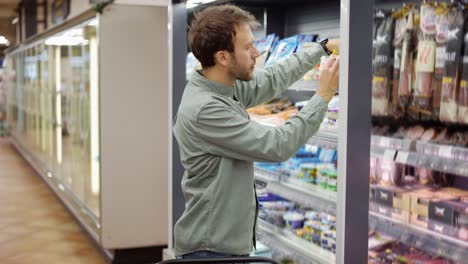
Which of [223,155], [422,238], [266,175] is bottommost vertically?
[422,238]

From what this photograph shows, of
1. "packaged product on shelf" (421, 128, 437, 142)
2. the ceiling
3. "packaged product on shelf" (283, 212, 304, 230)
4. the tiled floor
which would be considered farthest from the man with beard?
the ceiling

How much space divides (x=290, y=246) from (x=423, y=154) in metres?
0.94

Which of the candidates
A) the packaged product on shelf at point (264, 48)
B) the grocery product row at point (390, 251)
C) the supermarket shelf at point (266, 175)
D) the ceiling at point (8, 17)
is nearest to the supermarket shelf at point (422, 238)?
the grocery product row at point (390, 251)

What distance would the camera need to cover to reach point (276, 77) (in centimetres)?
254

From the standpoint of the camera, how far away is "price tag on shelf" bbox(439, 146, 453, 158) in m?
2.26

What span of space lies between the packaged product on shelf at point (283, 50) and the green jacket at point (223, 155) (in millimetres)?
1169

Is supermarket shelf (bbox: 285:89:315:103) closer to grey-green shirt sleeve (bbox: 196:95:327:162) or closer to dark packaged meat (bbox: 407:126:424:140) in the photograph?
dark packaged meat (bbox: 407:126:424:140)

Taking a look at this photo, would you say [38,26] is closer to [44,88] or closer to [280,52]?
[44,88]

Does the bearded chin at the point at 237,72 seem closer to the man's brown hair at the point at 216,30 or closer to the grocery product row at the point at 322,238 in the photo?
the man's brown hair at the point at 216,30

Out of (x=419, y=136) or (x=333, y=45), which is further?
(x=419, y=136)

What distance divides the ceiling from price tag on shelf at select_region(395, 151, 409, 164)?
11.7 metres

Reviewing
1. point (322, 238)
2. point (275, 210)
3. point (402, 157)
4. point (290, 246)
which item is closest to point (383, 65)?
point (402, 157)

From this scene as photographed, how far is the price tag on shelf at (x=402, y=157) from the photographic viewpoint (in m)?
2.42

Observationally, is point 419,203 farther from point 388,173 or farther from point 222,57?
point 222,57
